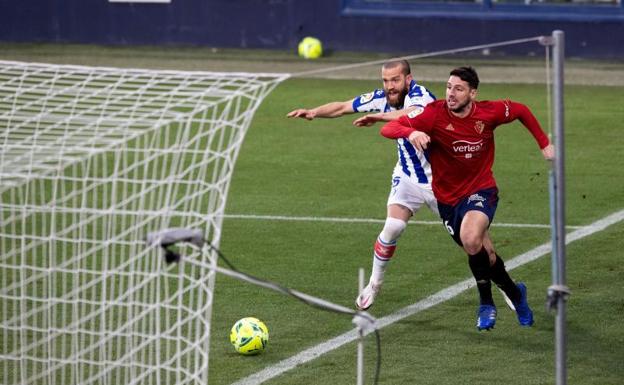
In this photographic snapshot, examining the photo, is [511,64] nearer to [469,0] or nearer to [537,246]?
[469,0]

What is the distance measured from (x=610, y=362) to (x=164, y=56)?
17.2 metres

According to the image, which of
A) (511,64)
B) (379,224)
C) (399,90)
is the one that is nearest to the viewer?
(399,90)

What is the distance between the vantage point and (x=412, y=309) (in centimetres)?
947

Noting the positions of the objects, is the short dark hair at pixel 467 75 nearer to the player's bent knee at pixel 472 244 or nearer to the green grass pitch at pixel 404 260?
the player's bent knee at pixel 472 244

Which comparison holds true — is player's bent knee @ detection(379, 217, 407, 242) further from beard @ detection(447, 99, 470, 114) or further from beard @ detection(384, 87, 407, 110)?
beard @ detection(447, 99, 470, 114)

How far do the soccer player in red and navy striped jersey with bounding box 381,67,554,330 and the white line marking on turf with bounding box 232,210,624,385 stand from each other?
66cm

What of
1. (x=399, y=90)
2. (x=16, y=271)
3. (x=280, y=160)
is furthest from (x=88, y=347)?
(x=280, y=160)

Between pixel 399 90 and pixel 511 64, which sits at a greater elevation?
pixel 399 90

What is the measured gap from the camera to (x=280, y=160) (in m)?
15.5

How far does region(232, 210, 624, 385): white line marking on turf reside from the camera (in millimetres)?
7965

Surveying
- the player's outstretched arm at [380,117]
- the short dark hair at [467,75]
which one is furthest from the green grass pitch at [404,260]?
the short dark hair at [467,75]

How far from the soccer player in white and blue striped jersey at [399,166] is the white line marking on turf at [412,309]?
290 mm

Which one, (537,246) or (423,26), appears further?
(423,26)

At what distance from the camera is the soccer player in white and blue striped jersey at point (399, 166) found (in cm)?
934
